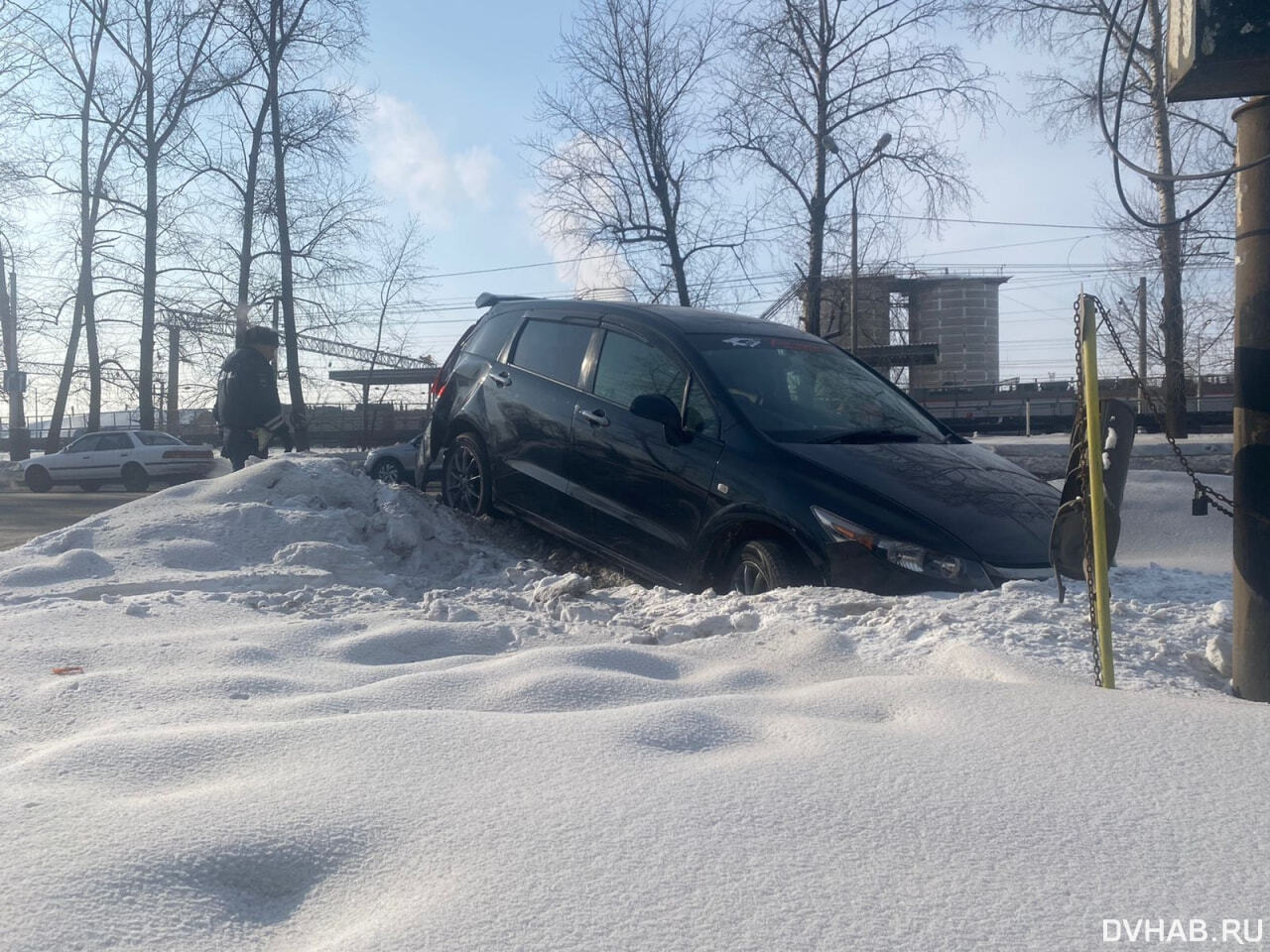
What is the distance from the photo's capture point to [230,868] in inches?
77.0

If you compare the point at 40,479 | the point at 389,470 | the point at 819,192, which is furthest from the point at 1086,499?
the point at 40,479

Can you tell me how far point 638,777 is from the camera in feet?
7.60

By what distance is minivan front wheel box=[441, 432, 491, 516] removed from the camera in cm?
675

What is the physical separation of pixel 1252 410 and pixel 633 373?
10.5 feet

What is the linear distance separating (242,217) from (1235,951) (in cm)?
2706

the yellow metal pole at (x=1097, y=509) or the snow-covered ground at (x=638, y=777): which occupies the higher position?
the yellow metal pole at (x=1097, y=509)

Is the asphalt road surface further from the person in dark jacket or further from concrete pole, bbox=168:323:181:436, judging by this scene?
concrete pole, bbox=168:323:181:436

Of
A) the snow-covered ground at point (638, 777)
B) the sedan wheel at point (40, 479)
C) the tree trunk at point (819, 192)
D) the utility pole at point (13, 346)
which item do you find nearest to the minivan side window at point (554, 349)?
the snow-covered ground at point (638, 777)

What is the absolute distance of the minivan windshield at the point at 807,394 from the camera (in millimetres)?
5363

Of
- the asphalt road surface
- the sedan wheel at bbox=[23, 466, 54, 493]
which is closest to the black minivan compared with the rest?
the asphalt road surface

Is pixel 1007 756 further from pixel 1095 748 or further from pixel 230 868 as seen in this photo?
pixel 230 868

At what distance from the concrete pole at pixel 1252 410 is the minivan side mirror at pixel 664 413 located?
8.37 feet

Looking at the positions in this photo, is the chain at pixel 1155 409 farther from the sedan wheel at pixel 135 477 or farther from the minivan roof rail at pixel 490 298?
the sedan wheel at pixel 135 477

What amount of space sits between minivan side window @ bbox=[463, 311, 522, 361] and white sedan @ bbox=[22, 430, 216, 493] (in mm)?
17755
